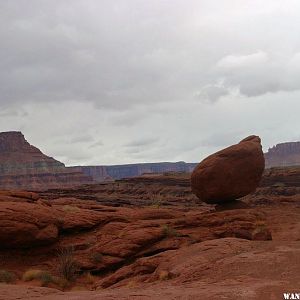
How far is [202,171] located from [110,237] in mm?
6763

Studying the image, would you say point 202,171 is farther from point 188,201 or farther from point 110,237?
point 188,201

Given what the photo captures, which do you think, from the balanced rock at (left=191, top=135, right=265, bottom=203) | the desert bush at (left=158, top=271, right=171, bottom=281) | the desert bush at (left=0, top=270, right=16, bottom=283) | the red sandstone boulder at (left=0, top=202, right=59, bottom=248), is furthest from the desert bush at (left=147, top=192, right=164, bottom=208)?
the desert bush at (left=158, top=271, right=171, bottom=281)

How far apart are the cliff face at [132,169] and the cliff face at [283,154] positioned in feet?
139

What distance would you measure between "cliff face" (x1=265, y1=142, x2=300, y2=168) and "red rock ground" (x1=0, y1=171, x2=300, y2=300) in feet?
414

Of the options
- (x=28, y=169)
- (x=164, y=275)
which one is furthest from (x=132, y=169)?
(x=164, y=275)

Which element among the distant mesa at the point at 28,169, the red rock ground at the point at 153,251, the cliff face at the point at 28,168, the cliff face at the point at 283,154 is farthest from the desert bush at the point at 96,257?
the cliff face at the point at 283,154

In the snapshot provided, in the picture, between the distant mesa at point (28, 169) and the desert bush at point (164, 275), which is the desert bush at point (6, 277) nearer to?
the desert bush at point (164, 275)

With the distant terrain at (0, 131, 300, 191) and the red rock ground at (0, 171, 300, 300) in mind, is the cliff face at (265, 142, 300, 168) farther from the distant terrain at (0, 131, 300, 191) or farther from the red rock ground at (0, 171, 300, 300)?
the red rock ground at (0, 171, 300, 300)

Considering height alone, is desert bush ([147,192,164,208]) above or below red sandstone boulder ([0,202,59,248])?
below

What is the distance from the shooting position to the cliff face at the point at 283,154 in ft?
489

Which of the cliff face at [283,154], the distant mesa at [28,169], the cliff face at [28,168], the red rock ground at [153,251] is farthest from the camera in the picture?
the cliff face at [283,154]

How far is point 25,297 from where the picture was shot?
10625 millimetres

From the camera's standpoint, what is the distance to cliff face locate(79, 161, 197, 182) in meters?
187

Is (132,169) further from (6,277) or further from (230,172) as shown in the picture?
(6,277)
